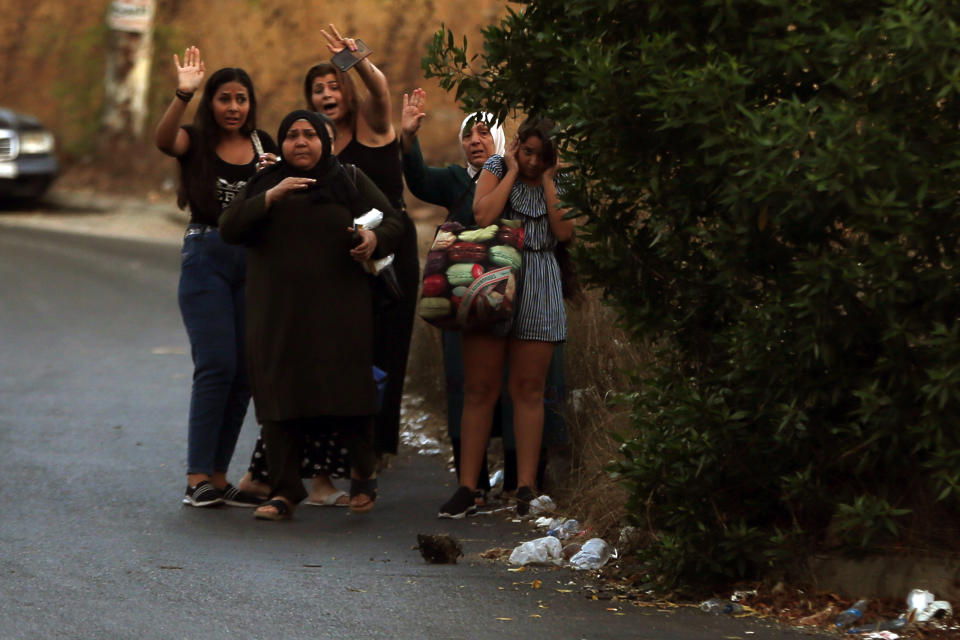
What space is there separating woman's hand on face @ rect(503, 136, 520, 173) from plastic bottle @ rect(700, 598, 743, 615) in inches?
106

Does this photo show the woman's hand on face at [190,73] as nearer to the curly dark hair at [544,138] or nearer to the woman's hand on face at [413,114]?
the woman's hand on face at [413,114]

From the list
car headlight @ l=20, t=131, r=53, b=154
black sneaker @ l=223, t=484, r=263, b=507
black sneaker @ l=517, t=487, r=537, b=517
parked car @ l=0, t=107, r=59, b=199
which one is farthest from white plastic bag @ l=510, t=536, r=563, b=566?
car headlight @ l=20, t=131, r=53, b=154

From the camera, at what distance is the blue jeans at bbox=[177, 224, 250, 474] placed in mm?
8086

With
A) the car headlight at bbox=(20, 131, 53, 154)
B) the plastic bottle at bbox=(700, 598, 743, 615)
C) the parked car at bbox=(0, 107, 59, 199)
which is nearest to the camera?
the plastic bottle at bbox=(700, 598, 743, 615)

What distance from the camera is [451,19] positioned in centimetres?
2847

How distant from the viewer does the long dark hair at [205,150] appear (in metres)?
8.03

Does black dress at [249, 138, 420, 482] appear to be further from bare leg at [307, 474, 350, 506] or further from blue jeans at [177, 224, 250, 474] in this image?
blue jeans at [177, 224, 250, 474]

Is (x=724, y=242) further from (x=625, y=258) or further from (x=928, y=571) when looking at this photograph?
(x=928, y=571)

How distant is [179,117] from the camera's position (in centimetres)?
807

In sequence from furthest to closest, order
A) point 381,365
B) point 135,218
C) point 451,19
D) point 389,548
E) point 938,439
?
point 451,19 → point 135,218 → point 381,365 → point 389,548 → point 938,439

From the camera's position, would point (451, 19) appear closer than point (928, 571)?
No

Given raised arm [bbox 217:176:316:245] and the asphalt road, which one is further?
raised arm [bbox 217:176:316:245]

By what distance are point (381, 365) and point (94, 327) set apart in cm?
718

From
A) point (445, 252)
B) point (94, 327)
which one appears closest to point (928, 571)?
point (445, 252)
